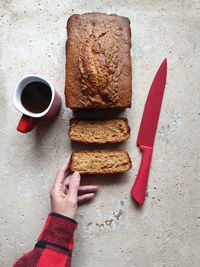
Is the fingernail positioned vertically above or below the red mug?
below

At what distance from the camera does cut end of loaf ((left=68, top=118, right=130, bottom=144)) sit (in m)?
1.37

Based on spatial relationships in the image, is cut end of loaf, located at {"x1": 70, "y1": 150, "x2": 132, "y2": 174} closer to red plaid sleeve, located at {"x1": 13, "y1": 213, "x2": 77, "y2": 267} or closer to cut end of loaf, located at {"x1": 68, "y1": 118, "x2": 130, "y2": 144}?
cut end of loaf, located at {"x1": 68, "y1": 118, "x2": 130, "y2": 144}

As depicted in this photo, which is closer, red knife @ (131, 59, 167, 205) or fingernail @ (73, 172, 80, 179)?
fingernail @ (73, 172, 80, 179)

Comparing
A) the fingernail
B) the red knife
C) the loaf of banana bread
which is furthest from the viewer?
the red knife

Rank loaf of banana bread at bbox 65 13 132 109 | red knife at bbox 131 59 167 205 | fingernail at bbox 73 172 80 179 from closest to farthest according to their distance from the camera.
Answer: loaf of banana bread at bbox 65 13 132 109
fingernail at bbox 73 172 80 179
red knife at bbox 131 59 167 205

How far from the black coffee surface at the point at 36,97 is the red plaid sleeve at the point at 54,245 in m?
0.59

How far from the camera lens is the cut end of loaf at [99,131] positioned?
54.0 inches

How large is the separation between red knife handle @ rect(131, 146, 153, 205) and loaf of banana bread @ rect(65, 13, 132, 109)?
334 mm

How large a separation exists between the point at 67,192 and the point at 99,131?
0.42 meters

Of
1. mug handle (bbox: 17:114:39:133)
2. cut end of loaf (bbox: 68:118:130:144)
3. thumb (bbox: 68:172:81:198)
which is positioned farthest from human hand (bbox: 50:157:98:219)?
mug handle (bbox: 17:114:39:133)

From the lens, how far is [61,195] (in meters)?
1.31

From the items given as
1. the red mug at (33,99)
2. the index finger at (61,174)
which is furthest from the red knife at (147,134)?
the red mug at (33,99)

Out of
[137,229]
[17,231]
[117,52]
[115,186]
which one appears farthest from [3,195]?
[117,52]

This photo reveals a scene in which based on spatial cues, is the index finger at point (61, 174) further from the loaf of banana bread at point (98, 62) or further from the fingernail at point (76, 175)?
the loaf of banana bread at point (98, 62)
